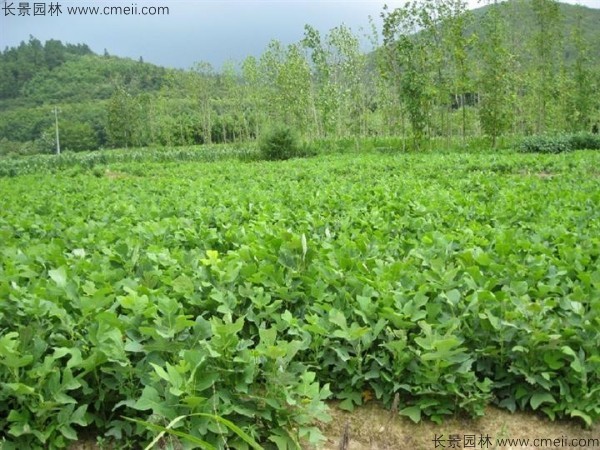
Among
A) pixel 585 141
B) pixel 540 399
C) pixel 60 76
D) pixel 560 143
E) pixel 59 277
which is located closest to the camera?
pixel 540 399

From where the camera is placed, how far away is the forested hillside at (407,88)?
26.4 m

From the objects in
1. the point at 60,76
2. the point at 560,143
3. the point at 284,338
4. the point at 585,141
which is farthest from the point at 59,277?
the point at 60,76

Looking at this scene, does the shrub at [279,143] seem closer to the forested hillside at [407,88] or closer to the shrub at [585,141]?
the forested hillside at [407,88]

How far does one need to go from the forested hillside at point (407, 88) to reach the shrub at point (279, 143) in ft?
15.5

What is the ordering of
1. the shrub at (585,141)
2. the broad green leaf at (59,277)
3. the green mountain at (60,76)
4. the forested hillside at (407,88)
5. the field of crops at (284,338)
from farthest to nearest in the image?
the green mountain at (60,76) < the forested hillside at (407,88) < the shrub at (585,141) < the broad green leaf at (59,277) < the field of crops at (284,338)

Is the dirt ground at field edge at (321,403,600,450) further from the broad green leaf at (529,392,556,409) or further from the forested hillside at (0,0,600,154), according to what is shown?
the forested hillside at (0,0,600,154)

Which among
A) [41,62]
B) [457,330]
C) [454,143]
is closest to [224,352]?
[457,330]

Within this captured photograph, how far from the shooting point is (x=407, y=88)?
26078 mm

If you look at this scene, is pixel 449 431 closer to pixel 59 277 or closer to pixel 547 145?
pixel 59 277

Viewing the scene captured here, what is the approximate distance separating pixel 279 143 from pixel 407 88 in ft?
22.8

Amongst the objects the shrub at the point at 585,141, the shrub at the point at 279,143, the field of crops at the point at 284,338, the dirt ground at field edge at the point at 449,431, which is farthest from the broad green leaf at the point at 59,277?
the shrub at the point at 279,143

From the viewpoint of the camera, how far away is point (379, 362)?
256 centimetres

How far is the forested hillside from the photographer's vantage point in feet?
86.7

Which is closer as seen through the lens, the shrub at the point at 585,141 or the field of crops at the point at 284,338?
the field of crops at the point at 284,338
